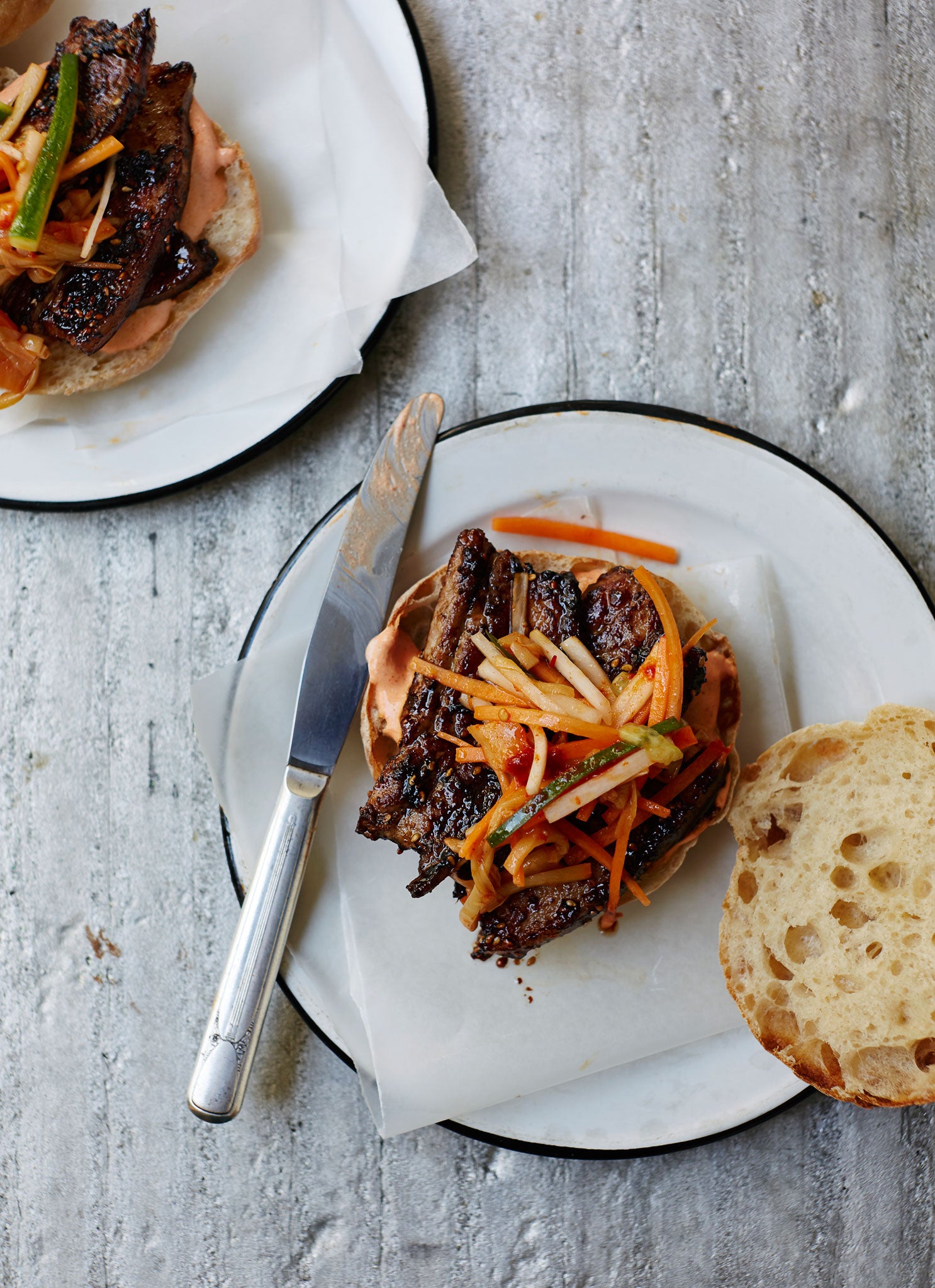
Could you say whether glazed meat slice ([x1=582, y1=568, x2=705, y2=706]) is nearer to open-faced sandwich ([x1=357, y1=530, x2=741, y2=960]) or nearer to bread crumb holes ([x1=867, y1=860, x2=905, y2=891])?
open-faced sandwich ([x1=357, y1=530, x2=741, y2=960])

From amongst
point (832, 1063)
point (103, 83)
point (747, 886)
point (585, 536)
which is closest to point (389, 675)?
point (585, 536)

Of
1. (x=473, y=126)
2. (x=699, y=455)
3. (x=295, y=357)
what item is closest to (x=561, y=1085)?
(x=699, y=455)

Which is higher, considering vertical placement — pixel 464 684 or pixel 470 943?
pixel 464 684

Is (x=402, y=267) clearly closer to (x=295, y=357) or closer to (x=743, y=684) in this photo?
(x=295, y=357)

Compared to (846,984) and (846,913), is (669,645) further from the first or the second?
(846,984)

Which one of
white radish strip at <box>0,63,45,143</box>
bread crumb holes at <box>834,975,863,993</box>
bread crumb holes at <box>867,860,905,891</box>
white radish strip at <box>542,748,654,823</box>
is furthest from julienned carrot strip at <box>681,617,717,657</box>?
white radish strip at <box>0,63,45,143</box>

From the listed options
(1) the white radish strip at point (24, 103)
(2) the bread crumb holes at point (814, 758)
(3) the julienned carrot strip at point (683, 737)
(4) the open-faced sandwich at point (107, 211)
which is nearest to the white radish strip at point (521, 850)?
(3) the julienned carrot strip at point (683, 737)
